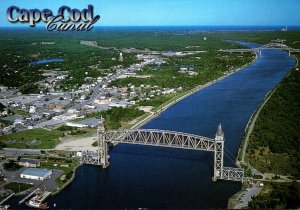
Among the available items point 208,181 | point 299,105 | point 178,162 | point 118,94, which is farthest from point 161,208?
point 118,94

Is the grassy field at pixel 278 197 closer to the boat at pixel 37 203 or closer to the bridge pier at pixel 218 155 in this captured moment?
the bridge pier at pixel 218 155

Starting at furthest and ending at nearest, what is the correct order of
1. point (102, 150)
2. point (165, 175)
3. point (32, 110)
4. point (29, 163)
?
point (32, 110), point (29, 163), point (102, 150), point (165, 175)

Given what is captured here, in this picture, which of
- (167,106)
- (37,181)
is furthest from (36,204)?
(167,106)

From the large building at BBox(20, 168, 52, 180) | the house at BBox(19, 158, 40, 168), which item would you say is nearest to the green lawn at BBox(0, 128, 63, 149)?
the house at BBox(19, 158, 40, 168)

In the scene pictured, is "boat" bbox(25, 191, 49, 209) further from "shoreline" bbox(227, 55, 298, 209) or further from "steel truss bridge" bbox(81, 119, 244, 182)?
"shoreline" bbox(227, 55, 298, 209)

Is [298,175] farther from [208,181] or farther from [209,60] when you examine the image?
[209,60]

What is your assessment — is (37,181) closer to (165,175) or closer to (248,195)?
(165,175)
